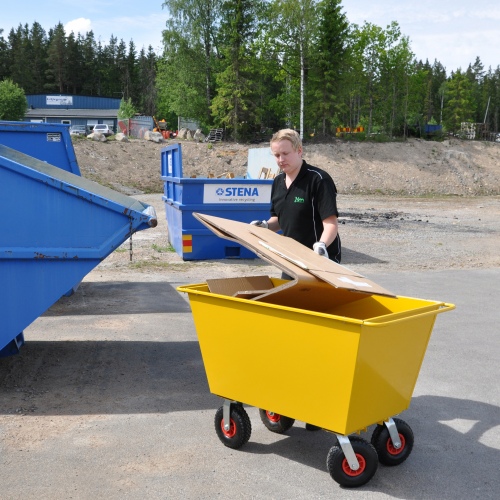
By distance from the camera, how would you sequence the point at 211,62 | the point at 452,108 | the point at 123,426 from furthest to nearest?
the point at 452,108
the point at 211,62
the point at 123,426

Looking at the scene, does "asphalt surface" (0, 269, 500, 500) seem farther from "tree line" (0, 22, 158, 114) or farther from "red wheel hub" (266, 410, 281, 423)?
"tree line" (0, 22, 158, 114)

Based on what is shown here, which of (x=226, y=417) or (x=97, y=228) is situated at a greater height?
(x=97, y=228)

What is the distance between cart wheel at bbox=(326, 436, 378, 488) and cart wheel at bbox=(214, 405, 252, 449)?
61 cm

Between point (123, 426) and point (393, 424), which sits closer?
point (393, 424)

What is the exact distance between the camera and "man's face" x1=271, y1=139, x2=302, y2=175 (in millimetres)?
4359

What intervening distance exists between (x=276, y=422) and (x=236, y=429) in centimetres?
39

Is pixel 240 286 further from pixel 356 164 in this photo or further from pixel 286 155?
pixel 356 164

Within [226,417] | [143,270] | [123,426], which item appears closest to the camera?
[226,417]

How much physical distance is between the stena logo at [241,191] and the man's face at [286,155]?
698 cm

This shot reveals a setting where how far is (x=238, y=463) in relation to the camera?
12.9ft

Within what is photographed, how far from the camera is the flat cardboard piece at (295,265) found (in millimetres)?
3525

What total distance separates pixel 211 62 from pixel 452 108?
141 feet

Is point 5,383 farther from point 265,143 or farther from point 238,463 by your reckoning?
point 265,143

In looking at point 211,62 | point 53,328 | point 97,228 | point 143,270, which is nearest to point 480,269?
point 143,270
